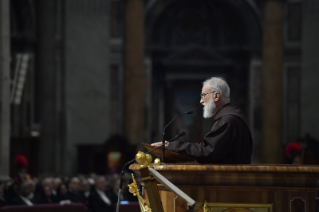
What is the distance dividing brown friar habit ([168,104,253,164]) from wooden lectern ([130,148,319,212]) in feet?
1.18

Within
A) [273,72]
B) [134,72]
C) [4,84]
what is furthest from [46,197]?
[273,72]

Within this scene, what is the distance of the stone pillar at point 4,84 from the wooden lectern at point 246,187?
307 inches

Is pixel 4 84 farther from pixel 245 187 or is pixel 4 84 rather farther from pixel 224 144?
pixel 245 187

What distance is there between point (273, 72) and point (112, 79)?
567 cm

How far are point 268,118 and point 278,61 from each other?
198cm

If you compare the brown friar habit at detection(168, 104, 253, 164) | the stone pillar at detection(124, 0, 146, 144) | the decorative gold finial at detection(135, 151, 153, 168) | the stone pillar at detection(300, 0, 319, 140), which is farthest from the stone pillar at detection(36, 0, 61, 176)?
the decorative gold finial at detection(135, 151, 153, 168)

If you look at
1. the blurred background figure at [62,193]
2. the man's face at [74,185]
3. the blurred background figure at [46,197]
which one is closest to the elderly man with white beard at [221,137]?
the blurred background figure at [46,197]

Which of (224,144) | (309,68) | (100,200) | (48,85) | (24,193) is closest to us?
(224,144)

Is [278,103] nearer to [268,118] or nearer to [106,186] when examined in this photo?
[268,118]

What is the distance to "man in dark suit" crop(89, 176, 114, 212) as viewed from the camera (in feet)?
43.9

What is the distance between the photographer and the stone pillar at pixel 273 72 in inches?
914

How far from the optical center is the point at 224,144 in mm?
4711

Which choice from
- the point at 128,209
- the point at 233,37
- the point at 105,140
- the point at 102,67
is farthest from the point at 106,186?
the point at 233,37

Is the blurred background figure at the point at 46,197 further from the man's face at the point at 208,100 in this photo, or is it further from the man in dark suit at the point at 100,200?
the man's face at the point at 208,100
